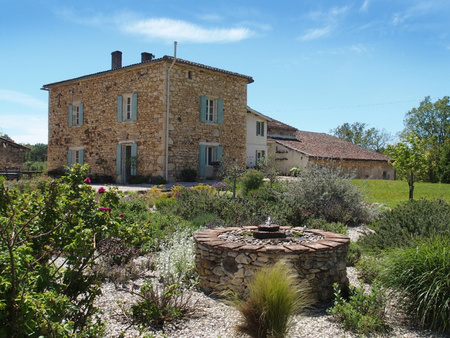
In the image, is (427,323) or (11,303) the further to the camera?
(427,323)

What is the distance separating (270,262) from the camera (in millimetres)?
4121

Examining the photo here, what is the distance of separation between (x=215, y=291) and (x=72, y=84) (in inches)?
784

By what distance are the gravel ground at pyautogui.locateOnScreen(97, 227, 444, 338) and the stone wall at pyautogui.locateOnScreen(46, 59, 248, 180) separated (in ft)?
43.7

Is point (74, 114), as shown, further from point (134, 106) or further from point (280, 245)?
point (280, 245)

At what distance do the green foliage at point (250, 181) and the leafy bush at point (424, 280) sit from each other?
29.2ft

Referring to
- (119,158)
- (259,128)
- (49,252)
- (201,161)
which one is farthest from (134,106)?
(49,252)

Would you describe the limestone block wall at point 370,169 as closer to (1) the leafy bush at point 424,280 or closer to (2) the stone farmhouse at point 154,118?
(2) the stone farmhouse at point 154,118

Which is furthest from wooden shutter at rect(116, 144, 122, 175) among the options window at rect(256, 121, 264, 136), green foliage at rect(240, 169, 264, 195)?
window at rect(256, 121, 264, 136)

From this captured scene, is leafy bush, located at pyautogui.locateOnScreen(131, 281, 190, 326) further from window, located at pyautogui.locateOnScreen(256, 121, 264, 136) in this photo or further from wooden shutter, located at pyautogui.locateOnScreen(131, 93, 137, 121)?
window, located at pyautogui.locateOnScreen(256, 121, 264, 136)

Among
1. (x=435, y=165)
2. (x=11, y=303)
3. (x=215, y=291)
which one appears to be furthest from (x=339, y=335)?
(x=435, y=165)

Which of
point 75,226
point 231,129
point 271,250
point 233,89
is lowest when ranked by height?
point 271,250

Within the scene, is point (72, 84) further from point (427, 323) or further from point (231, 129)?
point (427, 323)

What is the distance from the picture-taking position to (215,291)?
14.5 feet

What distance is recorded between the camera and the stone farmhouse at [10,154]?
A: 86.9ft
